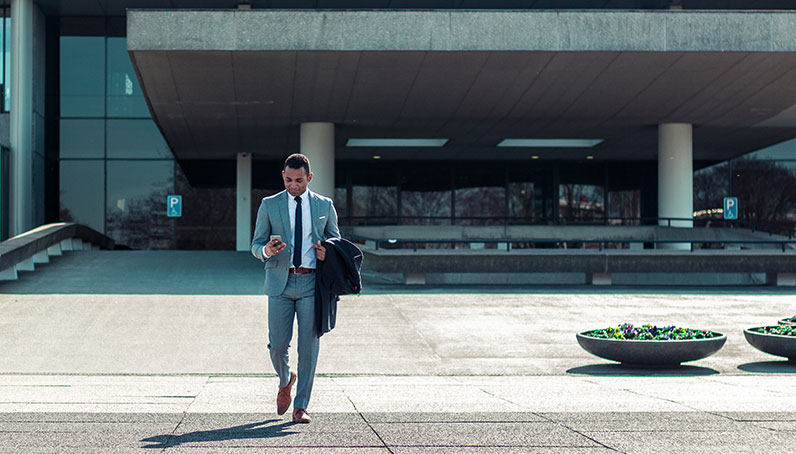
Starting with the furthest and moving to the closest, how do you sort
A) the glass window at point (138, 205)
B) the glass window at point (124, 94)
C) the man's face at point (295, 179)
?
the glass window at point (138, 205)
the glass window at point (124, 94)
the man's face at point (295, 179)

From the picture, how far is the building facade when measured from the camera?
21172 mm

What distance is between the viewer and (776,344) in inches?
401

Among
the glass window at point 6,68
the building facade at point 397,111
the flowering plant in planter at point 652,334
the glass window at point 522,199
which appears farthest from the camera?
the glass window at point 522,199

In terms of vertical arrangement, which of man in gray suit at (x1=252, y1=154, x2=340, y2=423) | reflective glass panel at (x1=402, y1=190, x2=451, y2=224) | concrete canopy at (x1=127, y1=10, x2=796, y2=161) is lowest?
man in gray suit at (x1=252, y1=154, x2=340, y2=423)

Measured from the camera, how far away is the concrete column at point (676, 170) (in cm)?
2823

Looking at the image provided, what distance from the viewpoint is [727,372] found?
10234 millimetres

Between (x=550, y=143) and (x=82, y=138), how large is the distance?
18.1 meters

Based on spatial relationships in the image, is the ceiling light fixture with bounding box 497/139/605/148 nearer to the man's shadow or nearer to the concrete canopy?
the concrete canopy

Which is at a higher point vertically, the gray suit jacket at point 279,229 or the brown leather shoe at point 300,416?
the gray suit jacket at point 279,229

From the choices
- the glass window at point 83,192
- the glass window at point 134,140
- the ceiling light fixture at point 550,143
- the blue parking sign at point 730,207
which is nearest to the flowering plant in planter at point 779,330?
the ceiling light fixture at point 550,143

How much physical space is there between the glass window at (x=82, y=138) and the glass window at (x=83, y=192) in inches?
12.5

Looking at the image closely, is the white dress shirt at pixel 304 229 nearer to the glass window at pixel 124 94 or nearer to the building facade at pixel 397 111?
the building facade at pixel 397 111

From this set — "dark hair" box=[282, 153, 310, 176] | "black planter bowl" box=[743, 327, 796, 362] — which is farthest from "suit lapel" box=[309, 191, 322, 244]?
"black planter bowl" box=[743, 327, 796, 362]

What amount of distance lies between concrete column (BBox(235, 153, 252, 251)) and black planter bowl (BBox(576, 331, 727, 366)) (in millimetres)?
27579
